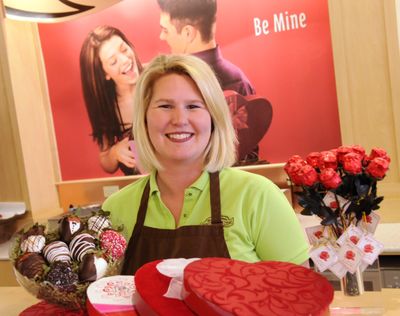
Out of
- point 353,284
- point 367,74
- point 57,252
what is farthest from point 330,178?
point 367,74

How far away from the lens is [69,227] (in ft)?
3.92

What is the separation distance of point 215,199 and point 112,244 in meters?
0.40

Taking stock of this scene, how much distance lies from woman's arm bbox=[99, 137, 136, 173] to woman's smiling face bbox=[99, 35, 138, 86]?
39 cm

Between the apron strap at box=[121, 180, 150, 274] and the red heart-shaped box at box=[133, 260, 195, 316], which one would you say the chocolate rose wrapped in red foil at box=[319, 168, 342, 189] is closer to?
the red heart-shaped box at box=[133, 260, 195, 316]

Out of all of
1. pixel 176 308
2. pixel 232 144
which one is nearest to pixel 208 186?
pixel 232 144

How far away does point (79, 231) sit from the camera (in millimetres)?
1196

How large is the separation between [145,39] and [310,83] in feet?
3.45

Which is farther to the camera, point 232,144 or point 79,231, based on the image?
point 232,144

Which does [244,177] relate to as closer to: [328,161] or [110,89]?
[328,161]

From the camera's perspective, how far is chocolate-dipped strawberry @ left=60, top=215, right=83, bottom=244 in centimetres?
118

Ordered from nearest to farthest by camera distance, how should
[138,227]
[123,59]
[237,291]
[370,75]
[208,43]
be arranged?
[237,291], [138,227], [370,75], [208,43], [123,59]

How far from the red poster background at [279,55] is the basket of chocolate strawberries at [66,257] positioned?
6.07ft

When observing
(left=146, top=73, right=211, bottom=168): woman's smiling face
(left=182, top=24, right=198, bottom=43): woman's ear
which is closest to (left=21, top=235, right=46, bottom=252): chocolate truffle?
(left=146, top=73, right=211, bottom=168): woman's smiling face

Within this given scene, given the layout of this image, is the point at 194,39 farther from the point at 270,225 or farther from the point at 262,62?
the point at 270,225
